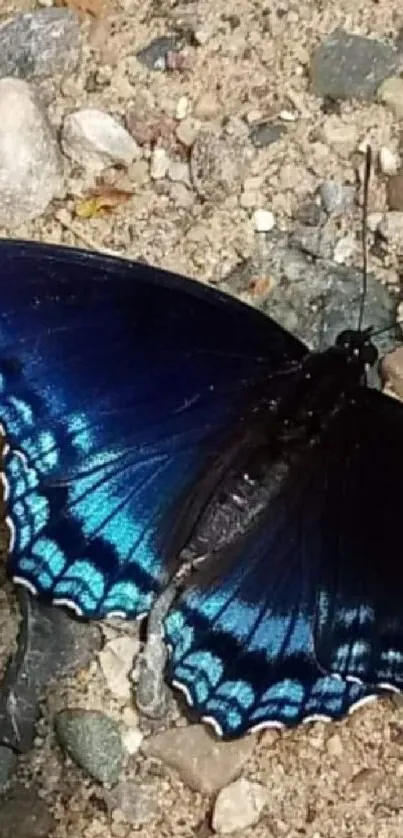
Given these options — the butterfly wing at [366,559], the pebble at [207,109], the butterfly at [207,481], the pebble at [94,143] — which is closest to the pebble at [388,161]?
the pebble at [207,109]

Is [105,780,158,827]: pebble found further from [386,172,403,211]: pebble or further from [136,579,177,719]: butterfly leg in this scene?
[386,172,403,211]: pebble

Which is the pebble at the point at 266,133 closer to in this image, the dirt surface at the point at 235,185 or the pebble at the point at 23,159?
the dirt surface at the point at 235,185

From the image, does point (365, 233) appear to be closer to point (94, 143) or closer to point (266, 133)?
point (266, 133)

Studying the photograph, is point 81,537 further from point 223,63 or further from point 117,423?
point 223,63

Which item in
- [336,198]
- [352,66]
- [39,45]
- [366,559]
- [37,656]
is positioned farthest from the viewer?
[39,45]

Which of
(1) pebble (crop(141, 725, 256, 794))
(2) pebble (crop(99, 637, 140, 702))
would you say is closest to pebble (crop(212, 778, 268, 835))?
(1) pebble (crop(141, 725, 256, 794))

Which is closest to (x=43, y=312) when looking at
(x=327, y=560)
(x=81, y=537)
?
(x=81, y=537)

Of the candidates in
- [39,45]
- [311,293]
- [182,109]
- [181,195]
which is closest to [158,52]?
[182,109]
